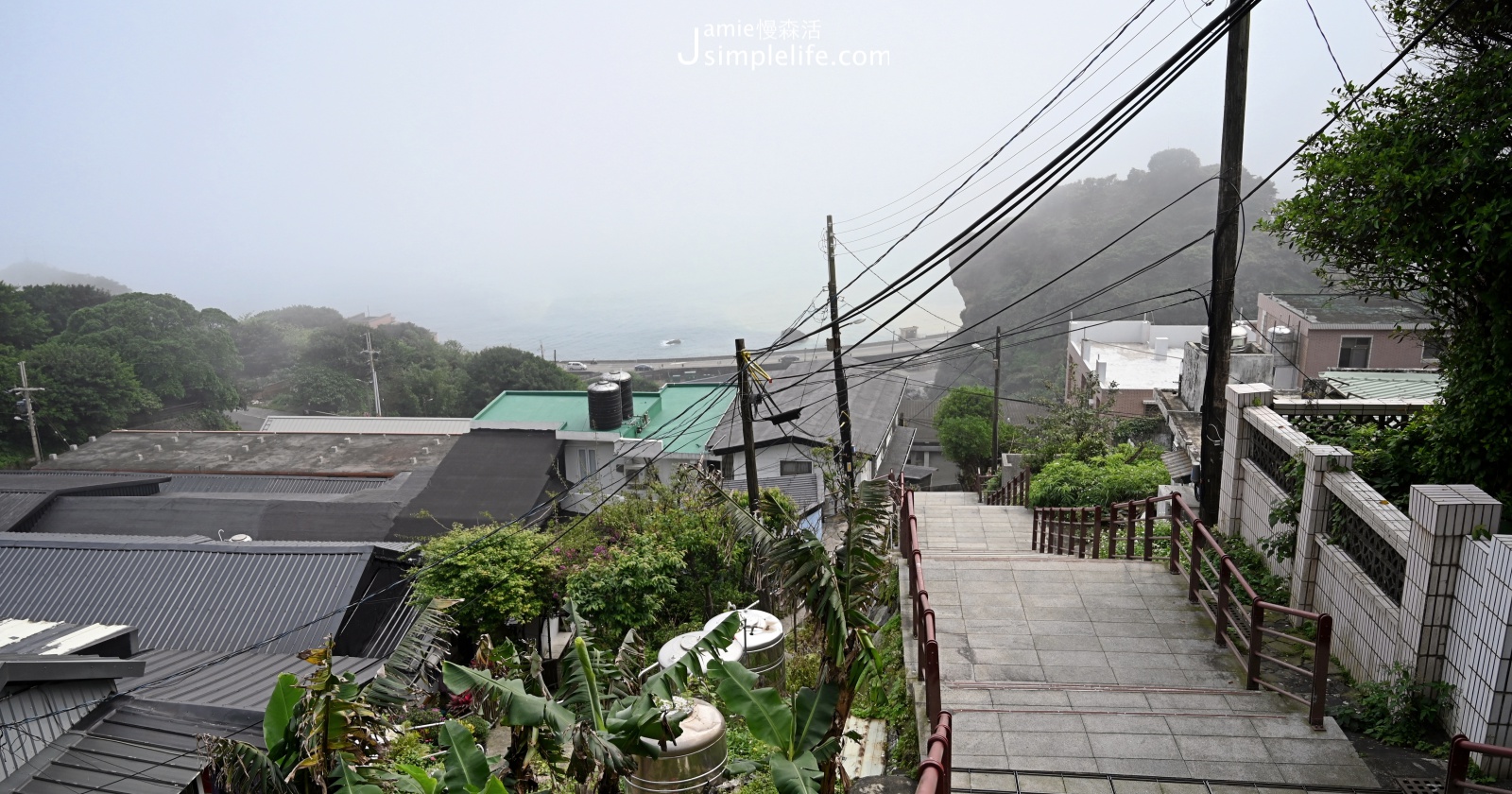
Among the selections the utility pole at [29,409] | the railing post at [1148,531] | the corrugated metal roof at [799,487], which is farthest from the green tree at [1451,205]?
the utility pole at [29,409]

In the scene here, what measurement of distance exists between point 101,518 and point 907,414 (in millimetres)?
58166

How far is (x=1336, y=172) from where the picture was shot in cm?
816

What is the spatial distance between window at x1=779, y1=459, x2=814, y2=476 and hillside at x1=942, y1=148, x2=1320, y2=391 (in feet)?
121

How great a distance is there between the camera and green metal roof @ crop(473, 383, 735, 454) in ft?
118

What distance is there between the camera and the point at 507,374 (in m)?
78.5

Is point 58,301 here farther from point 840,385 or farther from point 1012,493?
point 1012,493

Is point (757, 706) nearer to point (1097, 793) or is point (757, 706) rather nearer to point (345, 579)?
point (1097, 793)

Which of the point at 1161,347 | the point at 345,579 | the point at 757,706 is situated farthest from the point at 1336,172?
the point at 1161,347

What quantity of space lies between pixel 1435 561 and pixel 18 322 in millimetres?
97763

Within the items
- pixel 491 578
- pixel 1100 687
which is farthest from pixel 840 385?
pixel 1100 687

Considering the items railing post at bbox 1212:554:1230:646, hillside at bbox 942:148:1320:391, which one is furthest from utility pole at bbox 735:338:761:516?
hillside at bbox 942:148:1320:391

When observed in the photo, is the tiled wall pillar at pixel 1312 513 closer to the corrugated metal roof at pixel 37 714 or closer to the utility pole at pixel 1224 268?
the utility pole at pixel 1224 268

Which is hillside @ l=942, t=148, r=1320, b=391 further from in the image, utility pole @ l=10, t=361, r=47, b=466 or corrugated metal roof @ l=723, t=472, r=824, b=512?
utility pole @ l=10, t=361, r=47, b=466

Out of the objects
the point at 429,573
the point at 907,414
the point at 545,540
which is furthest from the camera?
the point at 907,414
